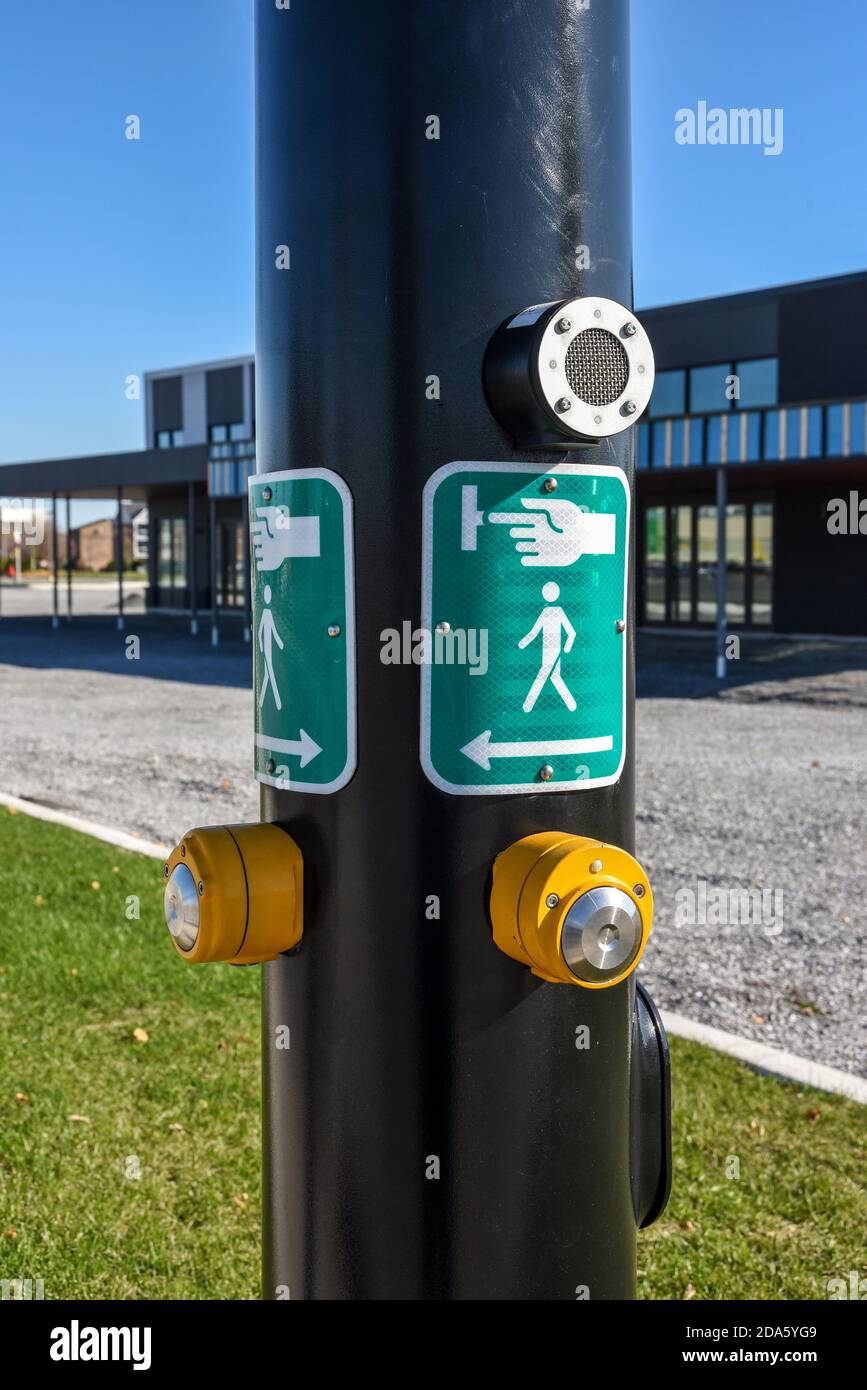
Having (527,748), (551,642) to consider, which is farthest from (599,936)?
(551,642)

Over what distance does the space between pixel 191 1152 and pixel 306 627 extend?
9.59ft

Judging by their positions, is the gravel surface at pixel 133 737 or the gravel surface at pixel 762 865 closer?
the gravel surface at pixel 762 865

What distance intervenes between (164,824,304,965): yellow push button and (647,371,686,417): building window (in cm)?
3087

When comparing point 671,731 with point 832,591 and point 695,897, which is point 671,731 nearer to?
point 695,897

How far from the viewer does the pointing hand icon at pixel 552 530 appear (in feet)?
5.70

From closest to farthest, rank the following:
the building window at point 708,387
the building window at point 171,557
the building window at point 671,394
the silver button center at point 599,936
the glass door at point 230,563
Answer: the silver button center at point 599,936 < the building window at point 708,387 < the building window at point 671,394 < the glass door at point 230,563 < the building window at point 171,557

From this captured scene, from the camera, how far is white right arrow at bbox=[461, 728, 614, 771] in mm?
1736

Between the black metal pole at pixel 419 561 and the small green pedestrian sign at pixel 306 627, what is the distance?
0.09ft

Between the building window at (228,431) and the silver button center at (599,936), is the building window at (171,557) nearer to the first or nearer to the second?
the building window at (228,431)

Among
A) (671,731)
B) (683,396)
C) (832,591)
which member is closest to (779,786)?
(671,731)

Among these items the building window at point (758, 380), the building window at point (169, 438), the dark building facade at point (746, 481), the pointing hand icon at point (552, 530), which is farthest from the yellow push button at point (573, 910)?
the building window at point (169, 438)

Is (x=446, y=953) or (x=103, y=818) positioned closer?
(x=446, y=953)
